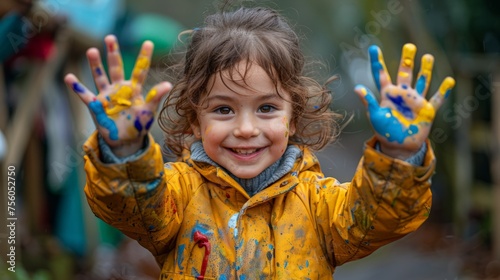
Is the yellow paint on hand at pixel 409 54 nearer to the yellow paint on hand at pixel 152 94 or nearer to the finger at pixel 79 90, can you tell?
the yellow paint on hand at pixel 152 94

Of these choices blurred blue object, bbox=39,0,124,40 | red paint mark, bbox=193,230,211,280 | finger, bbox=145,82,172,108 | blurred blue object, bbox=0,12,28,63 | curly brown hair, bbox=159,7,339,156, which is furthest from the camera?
blurred blue object, bbox=39,0,124,40

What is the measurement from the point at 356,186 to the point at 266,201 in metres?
0.32

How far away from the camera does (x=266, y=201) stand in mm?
2420

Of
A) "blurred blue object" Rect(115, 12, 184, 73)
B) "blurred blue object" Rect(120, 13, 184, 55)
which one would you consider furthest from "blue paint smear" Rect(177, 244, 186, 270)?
"blurred blue object" Rect(120, 13, 184, 55)

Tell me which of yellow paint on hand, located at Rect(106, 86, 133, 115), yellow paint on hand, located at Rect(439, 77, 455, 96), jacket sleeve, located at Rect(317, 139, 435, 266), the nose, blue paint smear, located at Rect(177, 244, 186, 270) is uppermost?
yellow paint on hand, located at Rect(106, 86, 133, 115)

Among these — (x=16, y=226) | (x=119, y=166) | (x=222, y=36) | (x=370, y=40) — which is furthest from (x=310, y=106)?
(x=370, y=40)

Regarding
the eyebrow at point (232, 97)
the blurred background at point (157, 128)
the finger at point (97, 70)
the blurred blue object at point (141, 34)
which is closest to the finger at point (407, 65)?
the eyebrow at point (232, 97)

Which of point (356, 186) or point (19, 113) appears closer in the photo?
point (356, 186)

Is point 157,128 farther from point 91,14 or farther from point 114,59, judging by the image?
point 114,59

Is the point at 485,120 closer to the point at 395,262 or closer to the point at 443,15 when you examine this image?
the point at 443,15

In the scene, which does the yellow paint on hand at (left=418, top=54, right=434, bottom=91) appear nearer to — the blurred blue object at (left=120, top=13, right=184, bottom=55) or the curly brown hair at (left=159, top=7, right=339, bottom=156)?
the curly brown hair at (left=159, top=7, right=339, bottom=156)

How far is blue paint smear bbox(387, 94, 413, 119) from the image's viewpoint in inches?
83.3

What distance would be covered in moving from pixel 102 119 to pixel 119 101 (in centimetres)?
6

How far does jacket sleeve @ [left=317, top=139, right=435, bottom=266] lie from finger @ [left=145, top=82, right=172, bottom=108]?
549 mm
